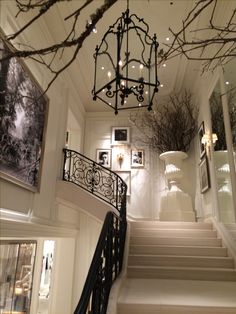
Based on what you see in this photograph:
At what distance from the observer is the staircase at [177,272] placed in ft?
8.21

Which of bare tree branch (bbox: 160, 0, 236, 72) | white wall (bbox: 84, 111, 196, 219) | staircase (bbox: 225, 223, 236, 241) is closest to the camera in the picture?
bare tree branch (bbox: 160, 0, 236, 72)

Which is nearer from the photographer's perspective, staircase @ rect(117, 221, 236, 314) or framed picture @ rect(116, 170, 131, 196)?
staircase @ rect(117, 221, 236, 314)

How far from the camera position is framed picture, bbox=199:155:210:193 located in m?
5.64

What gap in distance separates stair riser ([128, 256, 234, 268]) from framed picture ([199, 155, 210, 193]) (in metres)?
1.98

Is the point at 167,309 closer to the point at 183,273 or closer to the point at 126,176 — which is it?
the point at 183,273

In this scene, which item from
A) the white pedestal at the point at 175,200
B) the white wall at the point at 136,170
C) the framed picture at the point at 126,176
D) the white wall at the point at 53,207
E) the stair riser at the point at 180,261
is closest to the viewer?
the white wall at the point at 53,207

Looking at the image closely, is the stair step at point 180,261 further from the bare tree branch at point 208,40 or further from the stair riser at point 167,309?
the bare tree branch at point 208,40

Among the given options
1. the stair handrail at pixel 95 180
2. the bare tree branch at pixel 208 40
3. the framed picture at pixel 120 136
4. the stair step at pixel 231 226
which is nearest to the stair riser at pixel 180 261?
the stair step at pixel 231 226

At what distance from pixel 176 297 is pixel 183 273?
96cm

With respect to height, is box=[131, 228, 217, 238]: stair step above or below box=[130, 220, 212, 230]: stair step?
below

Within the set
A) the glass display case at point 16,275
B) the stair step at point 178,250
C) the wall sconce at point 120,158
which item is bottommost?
the glass display case at point 16,275

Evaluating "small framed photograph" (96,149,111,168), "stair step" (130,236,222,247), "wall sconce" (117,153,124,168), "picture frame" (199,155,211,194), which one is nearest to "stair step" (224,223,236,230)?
"stair step" (130,236,222,247)

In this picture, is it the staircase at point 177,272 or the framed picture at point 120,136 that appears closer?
the staircase at point 177,272

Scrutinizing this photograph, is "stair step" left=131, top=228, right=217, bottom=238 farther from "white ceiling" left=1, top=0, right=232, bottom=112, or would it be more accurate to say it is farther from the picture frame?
"white ceiling" left=1, top=0, right=232, bottom=112
